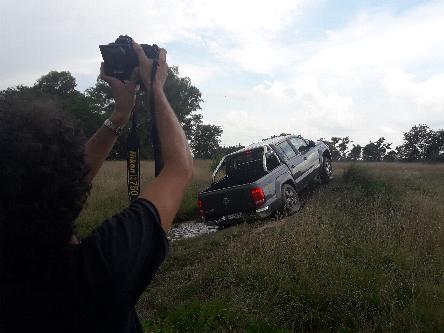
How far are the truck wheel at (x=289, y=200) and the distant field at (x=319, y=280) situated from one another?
82.4 inches

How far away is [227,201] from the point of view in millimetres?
9977

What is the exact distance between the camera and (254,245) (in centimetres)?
686

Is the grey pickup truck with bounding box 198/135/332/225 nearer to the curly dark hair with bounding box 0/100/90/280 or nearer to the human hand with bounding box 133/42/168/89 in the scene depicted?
the human hand with bounding box 133/42/168/89

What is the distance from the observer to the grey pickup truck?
31.9 ft

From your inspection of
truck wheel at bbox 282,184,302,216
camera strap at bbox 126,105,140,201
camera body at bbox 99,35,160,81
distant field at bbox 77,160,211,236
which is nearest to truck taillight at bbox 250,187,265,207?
truck wheel at bbox 282,184,302,216

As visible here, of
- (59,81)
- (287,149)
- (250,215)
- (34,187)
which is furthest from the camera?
(59,81)

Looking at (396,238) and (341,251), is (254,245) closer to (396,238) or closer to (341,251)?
(341,251)

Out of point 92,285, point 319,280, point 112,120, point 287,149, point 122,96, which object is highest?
point 122,96

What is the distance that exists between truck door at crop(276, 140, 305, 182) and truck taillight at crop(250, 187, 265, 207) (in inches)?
64.0

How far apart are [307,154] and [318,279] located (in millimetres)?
7298

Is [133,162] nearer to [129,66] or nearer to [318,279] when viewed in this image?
[129,66]

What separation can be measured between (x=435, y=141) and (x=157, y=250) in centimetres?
5828

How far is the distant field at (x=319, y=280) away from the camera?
4621 mm

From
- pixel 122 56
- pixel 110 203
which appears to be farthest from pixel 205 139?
pixel 122 56
